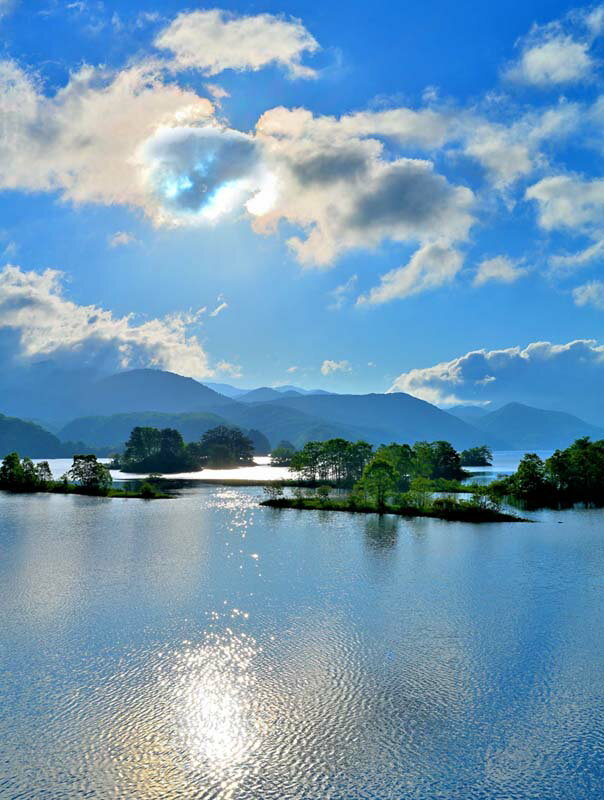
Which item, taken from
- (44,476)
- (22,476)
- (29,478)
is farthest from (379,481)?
(22,476)

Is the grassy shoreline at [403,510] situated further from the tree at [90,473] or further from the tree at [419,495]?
the tree at [90,473]

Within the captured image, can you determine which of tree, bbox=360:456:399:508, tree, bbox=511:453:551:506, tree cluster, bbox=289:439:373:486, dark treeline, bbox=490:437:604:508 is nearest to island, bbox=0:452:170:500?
tree cluster, bbox=289:439:373:486

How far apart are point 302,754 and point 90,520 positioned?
3432 inches

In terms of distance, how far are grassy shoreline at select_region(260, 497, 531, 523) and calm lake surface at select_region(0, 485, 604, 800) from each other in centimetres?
3382

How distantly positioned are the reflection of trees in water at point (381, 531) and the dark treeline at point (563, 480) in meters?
41.4

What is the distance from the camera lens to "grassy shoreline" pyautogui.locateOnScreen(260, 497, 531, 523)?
100 meters

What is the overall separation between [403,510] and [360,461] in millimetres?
62222

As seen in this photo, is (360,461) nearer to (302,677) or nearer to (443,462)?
(443,462)

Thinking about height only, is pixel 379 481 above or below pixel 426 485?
above

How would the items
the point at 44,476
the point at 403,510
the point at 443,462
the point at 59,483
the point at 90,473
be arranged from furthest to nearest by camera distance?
the point at 443,462, the point at 44,476, the point at 59,483, the point at 90,473, the point at 403,510

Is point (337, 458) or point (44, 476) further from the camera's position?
point (337, 458)

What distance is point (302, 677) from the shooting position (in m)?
31.0

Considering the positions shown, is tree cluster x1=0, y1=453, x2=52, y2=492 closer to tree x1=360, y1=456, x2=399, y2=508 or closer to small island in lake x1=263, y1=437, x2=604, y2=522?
small island in lake x1=263, y1=437, x2=604, y2=522

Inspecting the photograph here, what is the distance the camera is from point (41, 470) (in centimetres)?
16900
